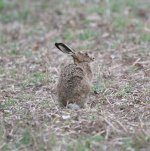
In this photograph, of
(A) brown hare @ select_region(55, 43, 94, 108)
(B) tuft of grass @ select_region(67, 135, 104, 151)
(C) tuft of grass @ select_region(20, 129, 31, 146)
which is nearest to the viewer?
(B) tuft of grass @ select_region(67, 135, 104, 151)

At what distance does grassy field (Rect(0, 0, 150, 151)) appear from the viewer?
205 inches

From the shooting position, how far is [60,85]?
6031 millimetres

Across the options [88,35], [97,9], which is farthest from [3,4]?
[88,35]

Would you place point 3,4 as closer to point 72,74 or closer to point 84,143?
point 72,74

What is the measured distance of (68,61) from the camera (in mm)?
8422

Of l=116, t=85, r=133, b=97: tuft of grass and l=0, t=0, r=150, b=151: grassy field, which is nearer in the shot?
l=0, t=0, r=150, b=151: grassy field

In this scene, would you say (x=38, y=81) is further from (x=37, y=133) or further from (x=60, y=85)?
(x=37, y=133)

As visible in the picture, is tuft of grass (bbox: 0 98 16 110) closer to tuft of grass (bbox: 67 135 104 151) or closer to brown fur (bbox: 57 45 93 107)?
brown fur (bbox: 57 45 93 107)


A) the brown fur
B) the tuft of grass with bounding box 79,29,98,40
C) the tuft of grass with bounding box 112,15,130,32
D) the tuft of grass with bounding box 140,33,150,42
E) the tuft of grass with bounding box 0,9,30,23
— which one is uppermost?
the tuft of grass with bounding box 0,9,30,23

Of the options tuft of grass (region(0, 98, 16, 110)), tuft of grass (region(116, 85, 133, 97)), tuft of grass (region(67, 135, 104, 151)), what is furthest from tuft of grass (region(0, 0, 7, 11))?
tuft of grass (region(67, 135, 104, 151))

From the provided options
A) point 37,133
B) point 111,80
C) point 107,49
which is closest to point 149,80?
point 111,80

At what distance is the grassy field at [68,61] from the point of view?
5.21 metres

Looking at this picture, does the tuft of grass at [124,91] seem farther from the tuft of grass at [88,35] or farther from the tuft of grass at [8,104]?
the tuft of grass at [88,35]

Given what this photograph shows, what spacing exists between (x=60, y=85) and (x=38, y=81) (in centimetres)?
145
